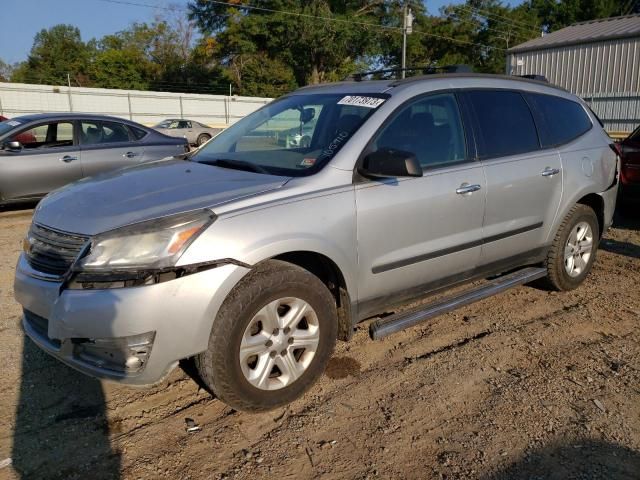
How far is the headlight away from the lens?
252 cm

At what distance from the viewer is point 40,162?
25.3 ft

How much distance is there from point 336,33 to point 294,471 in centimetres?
4393

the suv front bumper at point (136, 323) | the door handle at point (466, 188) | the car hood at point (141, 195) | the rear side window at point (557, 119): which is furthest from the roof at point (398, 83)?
the suv front bumper at point (136, 323)

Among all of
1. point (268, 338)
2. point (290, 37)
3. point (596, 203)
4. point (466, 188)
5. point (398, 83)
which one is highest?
point (290, 37)

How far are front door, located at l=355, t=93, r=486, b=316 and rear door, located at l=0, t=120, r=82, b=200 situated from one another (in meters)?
6.02

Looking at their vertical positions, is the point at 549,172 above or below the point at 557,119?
below

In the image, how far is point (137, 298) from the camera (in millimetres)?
2469

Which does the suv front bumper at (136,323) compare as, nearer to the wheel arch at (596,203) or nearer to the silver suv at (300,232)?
the silver suv at (300,232)

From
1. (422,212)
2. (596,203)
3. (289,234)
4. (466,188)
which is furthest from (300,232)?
(596,203)

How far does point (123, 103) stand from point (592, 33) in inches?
908

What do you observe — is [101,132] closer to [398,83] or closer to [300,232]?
[398,83]

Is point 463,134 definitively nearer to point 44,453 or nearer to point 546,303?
point 546,303

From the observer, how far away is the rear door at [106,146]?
8125 mm

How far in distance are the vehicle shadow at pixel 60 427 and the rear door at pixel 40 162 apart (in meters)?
4.93
